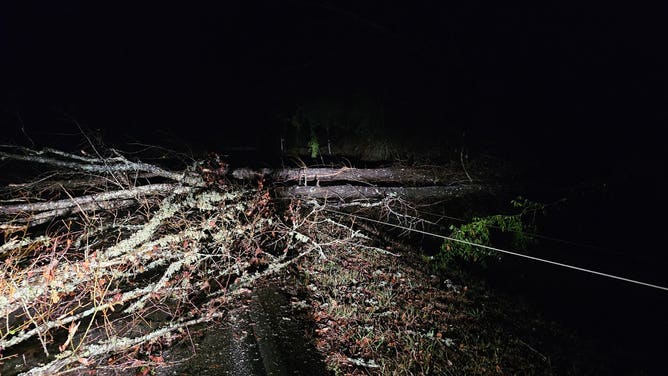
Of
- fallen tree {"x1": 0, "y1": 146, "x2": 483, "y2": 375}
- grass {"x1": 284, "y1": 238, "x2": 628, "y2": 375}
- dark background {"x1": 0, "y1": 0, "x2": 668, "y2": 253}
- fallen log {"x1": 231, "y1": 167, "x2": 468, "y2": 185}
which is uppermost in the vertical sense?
dark background {"x1": 0, "y1": 0, "x2": 668, "y2": 253}

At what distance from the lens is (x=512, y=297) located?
391 cm

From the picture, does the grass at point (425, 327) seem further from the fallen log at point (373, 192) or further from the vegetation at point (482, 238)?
the fallen log at point (373, 192)

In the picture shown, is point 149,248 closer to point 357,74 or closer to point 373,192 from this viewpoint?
point 373,192

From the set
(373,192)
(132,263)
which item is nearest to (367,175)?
(373,192)

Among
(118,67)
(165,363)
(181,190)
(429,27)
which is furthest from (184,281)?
(118,67)

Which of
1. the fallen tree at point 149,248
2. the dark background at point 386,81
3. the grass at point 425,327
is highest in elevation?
the dark background at point 386,81

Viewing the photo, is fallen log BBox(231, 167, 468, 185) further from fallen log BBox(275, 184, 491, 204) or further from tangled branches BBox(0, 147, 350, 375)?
tangled branches BBox(0, 147, 350, 375)

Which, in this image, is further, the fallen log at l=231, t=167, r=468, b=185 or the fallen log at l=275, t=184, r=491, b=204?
the fallen log at l=231, t=167, r=468, b=185

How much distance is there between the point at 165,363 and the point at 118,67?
42.2 feet

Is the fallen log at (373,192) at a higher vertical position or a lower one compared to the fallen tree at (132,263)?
higher

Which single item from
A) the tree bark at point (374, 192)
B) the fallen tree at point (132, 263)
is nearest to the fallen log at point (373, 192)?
the tree bark at point (374, 192)

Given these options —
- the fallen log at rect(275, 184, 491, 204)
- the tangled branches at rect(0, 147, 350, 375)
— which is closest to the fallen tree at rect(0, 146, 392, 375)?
the tangled branches at rect(0, 147, 350, 375)

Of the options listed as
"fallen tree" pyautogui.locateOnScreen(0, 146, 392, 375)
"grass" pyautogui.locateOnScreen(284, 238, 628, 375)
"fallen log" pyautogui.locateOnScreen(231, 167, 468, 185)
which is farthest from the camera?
"fallen log" pyautogui.locateOnScreen(231, 167, 468, 185)

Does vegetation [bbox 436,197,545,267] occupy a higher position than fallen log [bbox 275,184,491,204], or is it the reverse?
fallen log [bbox 275,184,491,204]
